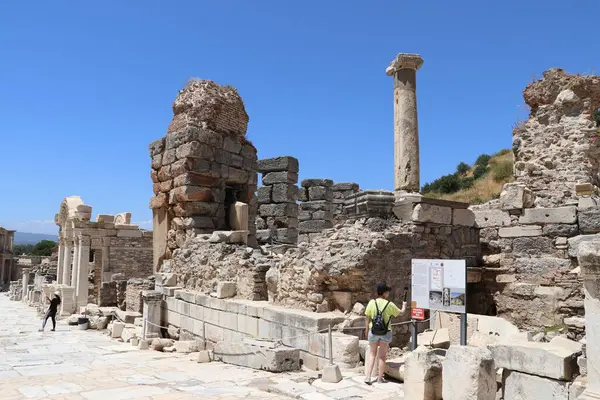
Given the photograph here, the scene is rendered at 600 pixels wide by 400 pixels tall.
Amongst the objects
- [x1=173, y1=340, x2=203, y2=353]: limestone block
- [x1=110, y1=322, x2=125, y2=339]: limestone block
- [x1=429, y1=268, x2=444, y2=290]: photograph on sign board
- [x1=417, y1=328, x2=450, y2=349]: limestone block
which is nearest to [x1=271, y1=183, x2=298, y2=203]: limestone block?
[x1=110, y1=322, x2=125, y2=339]: limestone block

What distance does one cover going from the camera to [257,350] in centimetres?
714

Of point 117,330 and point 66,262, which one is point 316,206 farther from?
point 66,262

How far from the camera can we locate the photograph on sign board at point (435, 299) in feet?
19.2

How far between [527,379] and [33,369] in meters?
7.35

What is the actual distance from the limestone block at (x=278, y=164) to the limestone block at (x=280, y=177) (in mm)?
121

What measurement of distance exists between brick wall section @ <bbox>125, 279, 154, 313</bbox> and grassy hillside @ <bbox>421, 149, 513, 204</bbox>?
20436mm

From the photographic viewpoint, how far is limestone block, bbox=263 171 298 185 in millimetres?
16141

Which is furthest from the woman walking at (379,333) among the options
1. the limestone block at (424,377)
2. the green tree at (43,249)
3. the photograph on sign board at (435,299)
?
the green tree at (43,249)

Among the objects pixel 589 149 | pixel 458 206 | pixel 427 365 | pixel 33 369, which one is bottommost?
pixel 33 369

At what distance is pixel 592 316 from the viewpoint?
371cm

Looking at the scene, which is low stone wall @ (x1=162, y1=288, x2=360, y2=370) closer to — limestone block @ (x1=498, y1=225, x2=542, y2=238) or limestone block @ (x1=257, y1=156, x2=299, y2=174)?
limestone block @ (x1=498, y1=225, x2=542, y2=238)

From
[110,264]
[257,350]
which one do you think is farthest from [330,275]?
[110,264]

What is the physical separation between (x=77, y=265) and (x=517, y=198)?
18111 millimetres

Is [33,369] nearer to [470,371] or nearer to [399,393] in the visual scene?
[399,393]
